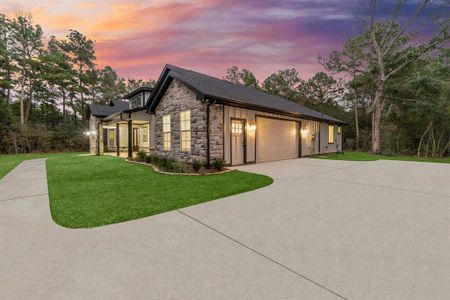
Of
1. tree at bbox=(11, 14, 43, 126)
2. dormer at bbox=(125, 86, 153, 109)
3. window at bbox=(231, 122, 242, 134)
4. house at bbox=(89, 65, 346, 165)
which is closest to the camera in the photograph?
house at bbox=(89, 65, 346, 165)

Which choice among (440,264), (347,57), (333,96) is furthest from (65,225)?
(333,96)

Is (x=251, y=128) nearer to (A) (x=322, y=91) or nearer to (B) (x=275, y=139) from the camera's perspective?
(B) (x=275, y=139)

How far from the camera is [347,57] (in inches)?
941

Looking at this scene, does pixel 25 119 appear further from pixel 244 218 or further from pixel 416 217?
pixel 416 217

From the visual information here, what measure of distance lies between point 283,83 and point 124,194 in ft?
111

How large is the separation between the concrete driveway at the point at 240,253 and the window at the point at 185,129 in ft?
19.2

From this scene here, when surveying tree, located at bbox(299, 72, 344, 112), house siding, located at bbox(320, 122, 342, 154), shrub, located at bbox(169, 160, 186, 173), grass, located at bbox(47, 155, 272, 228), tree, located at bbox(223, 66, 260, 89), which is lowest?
grass, located at bbox(47, 155, 272, 228)

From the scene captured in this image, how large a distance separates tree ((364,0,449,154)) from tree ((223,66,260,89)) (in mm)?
16814

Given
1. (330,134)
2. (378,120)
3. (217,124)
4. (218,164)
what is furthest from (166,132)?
(378,120)

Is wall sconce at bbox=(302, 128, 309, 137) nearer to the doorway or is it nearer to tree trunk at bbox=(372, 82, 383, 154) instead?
tree trunk at bbox=(372, 82, 383, 154)

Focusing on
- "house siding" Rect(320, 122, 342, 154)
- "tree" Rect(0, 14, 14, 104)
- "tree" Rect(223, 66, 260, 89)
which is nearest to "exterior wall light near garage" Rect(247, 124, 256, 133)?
"house siding" Rect(320, 122, 342, 154)

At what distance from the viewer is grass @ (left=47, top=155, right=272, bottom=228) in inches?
145

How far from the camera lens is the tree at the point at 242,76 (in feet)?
113

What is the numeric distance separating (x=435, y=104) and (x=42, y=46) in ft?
125
